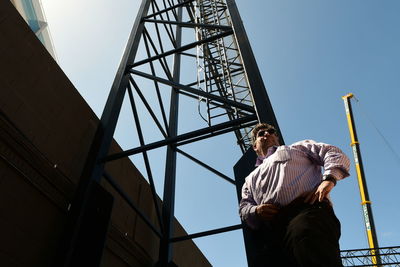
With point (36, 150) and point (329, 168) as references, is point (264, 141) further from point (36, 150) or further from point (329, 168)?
point (36, 150)

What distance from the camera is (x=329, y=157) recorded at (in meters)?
1.68

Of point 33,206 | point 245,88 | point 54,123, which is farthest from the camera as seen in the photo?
point 245,88

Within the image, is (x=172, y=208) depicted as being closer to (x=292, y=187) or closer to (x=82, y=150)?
(x=82, y=150)

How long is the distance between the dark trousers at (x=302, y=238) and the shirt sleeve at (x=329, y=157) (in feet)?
0.54

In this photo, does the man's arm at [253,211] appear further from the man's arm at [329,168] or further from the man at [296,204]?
the man's arm at [329,168]

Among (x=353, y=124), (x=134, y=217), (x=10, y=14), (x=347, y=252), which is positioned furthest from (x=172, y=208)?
(x=353, y=124)

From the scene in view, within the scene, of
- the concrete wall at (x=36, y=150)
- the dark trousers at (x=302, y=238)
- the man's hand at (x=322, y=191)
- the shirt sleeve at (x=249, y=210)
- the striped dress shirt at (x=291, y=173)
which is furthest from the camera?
the concrete wall at (x=36, y=150)

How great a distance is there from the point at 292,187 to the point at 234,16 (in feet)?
11.9

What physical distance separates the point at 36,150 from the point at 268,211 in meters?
1.96

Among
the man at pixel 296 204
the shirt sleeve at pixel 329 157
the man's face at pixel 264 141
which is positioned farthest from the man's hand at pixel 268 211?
the man's face at pixel 264 141

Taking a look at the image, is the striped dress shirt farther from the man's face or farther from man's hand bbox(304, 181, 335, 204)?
the man's face

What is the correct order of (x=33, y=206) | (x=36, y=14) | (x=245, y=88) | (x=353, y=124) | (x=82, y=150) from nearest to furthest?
(x=33, y=206)
(x=82, y=150)
(x=245, y=88)
(x=36, y=14)
(x=353, y=124)

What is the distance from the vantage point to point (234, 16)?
15.6 ft

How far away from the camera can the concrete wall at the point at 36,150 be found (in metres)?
2.46
